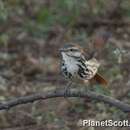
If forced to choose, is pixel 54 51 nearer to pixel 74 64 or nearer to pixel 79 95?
pixel 74 64

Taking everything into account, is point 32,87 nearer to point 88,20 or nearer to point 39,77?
point 39,77

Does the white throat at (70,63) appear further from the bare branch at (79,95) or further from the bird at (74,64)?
the bare branch at (79,95)

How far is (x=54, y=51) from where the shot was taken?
9.89m

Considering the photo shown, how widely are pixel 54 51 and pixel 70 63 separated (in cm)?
395

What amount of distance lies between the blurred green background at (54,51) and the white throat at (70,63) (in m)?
1.12

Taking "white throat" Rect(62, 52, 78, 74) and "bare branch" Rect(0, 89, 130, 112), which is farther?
"white throat" Rect(62, 52, 78, 74)

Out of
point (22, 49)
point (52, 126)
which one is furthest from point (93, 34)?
point (52, 126)

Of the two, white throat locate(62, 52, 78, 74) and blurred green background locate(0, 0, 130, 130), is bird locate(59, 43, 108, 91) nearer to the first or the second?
white throat locate(62, 52, 78, 74)

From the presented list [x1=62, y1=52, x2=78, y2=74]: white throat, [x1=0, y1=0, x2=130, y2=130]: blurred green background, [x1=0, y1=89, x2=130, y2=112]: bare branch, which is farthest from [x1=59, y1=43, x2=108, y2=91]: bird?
[x1=0, y1=0, x2=130, y2=130]: blurred green background

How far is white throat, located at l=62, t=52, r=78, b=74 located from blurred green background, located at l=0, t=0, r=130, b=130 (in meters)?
1.12

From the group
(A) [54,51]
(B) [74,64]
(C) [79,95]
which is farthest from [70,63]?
(A) [54,51]

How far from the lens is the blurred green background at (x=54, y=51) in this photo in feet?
25.8

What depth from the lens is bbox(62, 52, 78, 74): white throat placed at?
5.93 meters

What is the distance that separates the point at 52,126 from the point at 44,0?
4.01m
